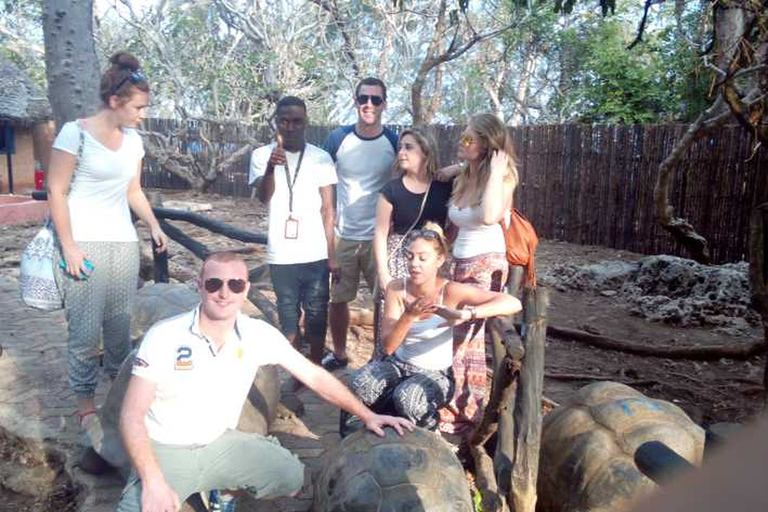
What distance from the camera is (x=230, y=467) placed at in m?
2.87

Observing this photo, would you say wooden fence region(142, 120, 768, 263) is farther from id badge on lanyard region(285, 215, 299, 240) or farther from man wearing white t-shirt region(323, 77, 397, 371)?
id badge on lanyard region(285, 215, 299, 240)

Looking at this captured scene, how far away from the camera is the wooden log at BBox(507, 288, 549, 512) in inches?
116

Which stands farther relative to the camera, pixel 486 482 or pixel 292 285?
pixel 292 285

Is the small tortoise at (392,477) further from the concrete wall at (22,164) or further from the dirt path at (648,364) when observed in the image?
the concrete wall at (22,164)

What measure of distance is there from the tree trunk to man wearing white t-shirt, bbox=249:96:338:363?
1.54m

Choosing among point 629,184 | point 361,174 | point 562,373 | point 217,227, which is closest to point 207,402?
point 361,174

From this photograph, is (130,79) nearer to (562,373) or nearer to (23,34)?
(562,373)

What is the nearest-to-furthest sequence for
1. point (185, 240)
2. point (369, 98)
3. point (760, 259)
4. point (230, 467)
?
point (230, 467)
point (760, 259)
point (369, 98)
point (185, 240)

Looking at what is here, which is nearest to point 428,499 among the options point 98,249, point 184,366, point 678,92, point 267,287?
point 184,366

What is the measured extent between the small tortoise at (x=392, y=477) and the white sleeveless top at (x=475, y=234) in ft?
3.72

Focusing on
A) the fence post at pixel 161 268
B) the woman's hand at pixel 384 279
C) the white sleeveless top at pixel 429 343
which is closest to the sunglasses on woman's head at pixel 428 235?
the white sleeveless top at pixel 429 343

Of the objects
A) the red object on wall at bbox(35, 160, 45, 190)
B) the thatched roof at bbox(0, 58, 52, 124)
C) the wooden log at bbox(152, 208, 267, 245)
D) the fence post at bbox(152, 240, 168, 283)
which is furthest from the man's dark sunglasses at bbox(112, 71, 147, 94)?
the red object on wall at bbox(35, 160, 45, 190)

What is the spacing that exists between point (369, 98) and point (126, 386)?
2.07m

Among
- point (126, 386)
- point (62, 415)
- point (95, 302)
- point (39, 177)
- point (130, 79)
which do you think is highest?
point (130, 79)
